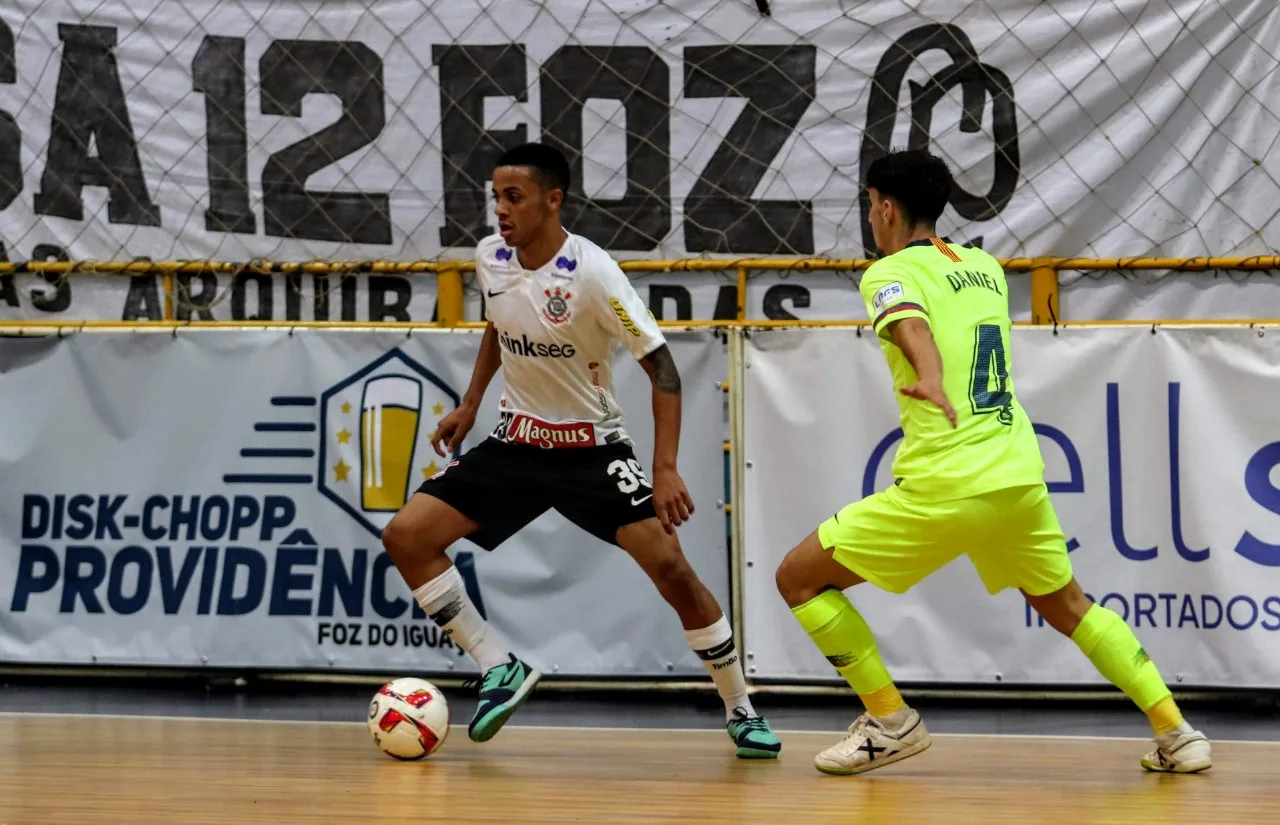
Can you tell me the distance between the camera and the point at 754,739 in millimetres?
5340

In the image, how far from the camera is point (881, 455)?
705 centimetres

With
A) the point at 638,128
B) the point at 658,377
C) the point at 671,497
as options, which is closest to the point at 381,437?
the point at 638,128

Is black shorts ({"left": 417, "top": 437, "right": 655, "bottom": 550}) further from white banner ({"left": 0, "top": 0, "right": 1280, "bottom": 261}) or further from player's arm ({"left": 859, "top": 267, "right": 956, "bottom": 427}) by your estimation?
white banner ({"left": 0, "top": 0, "right": 1280, "bottom": 261})

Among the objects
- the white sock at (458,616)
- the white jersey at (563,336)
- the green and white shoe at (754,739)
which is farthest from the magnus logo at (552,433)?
the green and white shoe at (754,739)

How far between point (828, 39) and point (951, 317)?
345 centimetres

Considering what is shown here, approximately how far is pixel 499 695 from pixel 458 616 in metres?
0.36

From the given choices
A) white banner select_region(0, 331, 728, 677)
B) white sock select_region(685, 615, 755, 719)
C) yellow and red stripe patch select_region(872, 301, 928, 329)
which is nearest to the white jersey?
white sock select_region(685, 615, 755, 719)

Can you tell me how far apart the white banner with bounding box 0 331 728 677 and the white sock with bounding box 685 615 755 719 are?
61.3 inches

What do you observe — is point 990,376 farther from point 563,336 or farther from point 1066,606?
point 563,336

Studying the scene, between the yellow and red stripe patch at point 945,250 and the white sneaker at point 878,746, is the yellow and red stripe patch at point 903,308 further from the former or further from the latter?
the white sneaker at point 878,746

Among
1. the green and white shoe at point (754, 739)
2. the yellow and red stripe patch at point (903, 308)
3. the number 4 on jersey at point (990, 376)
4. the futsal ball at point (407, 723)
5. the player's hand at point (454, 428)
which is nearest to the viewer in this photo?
the yellow and red stripe patch at point (903, 308)

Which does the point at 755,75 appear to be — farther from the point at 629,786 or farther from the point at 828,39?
the point at 629,786

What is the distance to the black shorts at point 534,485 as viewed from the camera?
5.45 meters

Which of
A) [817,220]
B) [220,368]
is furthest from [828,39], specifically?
[220,368]
